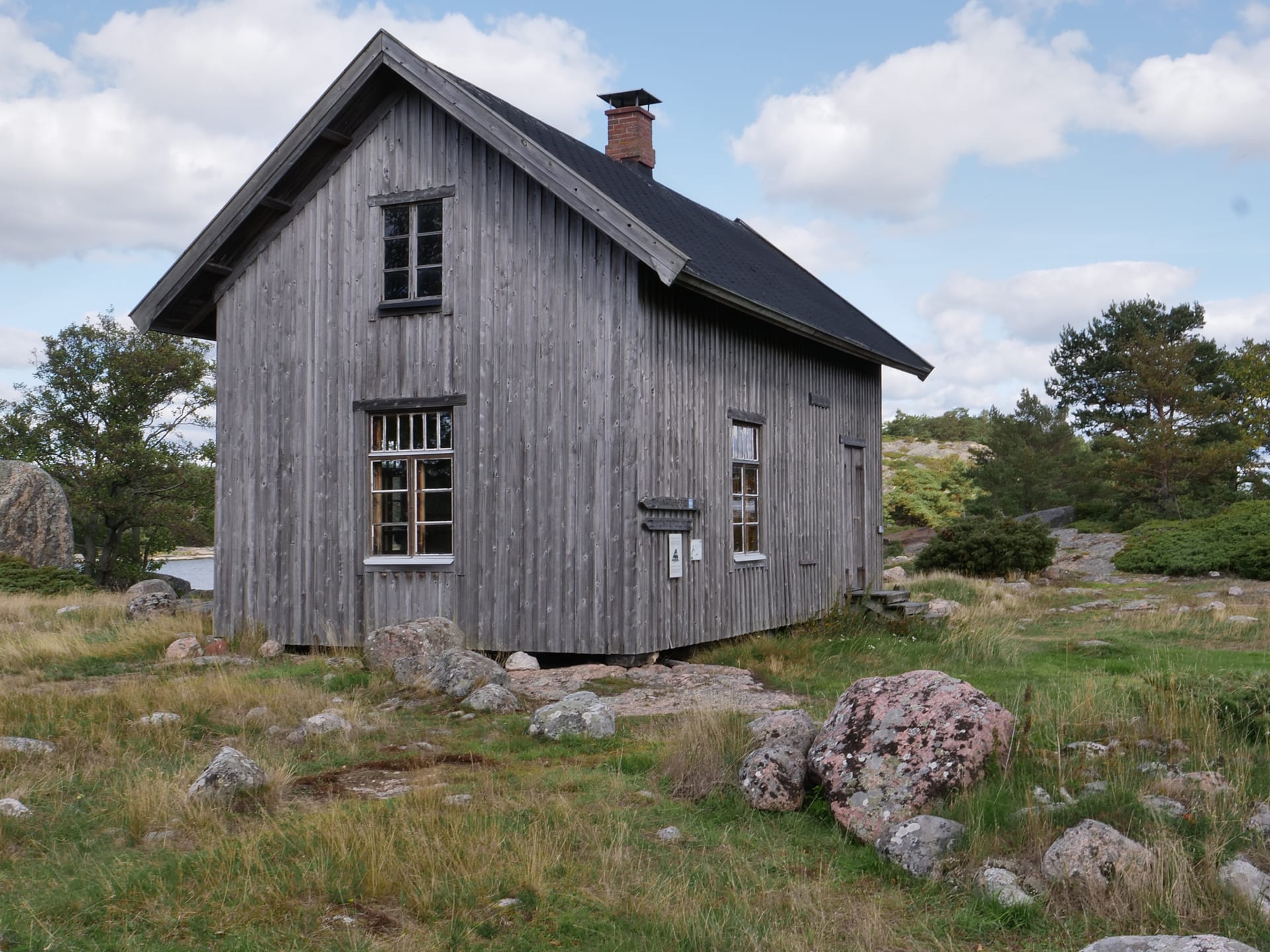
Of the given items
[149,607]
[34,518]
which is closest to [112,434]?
[34,518]

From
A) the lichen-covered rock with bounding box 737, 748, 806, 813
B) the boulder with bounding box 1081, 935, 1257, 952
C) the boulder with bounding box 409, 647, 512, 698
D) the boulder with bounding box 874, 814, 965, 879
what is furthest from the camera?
the boulder with bounding box 409, 647, 512, 698

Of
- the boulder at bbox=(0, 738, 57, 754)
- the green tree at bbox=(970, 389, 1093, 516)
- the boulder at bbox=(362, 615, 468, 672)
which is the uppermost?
the green tree at bbox=(970, 389, 1093, 516)

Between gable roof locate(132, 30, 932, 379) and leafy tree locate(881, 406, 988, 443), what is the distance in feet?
160

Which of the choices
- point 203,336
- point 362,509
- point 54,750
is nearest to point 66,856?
point 54,750

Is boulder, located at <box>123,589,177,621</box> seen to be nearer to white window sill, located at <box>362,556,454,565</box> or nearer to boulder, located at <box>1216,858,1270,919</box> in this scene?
white window sill, located at <box>362,556,454,565</box>

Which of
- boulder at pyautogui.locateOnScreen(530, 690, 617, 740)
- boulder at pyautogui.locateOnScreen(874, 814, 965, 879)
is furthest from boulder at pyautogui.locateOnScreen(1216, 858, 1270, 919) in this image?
boulder at pyautogui.locateOnScreen(530, 690, 617, 740)

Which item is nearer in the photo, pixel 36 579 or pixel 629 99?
pixel 629 99

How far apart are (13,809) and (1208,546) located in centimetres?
2470

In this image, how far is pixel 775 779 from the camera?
6.20 m

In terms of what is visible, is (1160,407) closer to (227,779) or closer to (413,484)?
(413,484)

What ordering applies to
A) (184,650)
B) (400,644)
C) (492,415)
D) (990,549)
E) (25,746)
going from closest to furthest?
1. (25,746)
2. (400,644)
3. (492,415)
4. (184,650)
5. (990,549)

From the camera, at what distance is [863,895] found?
16.3 ft

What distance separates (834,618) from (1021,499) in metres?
24.8

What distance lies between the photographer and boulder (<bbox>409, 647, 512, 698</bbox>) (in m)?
9.76
